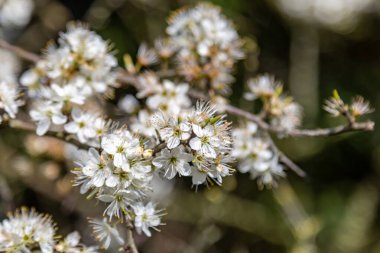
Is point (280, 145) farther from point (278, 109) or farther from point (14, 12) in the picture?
point (14, 12)

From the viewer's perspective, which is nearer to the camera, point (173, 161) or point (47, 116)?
point (173, 161)

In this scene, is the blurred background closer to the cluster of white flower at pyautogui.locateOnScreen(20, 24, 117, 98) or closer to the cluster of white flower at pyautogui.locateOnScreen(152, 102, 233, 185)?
the cluster of white flower at pyautogui.locateOnScreen(20, 24, 117, 98)

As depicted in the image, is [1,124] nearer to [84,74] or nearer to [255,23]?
[84,74]

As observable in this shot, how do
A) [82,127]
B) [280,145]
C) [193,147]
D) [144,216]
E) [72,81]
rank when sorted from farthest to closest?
1. [280,145]
2. [72,81]
3. [82,127]
4. [144,216]
5. [193,147]

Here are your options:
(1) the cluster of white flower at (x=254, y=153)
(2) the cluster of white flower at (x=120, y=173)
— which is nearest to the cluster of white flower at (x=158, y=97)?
(1) the cluster of white flower at (x=254, y=153)

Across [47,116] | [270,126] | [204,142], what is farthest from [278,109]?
[47,116]

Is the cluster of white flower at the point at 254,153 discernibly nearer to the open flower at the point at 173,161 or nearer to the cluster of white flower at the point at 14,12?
the open flower at the point at 173,161
